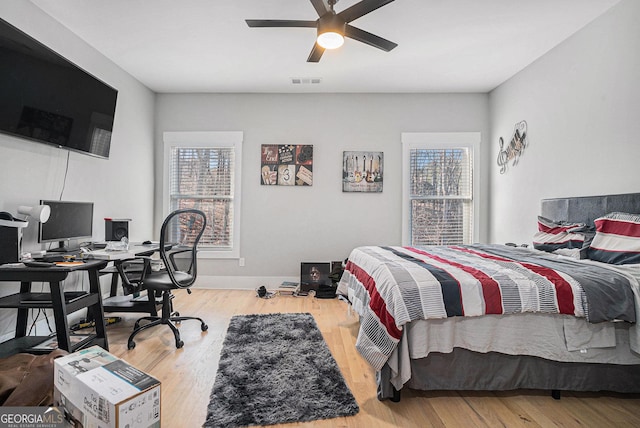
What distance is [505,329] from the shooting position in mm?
1851

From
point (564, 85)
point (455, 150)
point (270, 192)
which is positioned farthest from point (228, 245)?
point (564, 85)

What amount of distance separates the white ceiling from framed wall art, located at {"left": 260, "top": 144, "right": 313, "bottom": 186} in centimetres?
81

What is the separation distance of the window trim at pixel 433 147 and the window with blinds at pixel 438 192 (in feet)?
0.17

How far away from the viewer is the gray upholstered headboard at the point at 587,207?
96.6 inches

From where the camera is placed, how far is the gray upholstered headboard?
96.6 inches

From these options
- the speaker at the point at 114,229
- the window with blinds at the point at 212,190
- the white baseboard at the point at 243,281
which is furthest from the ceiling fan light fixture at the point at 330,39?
the white baseboard at the point at 243,281

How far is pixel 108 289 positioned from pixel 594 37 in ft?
17.6

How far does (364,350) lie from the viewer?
189 centimetres

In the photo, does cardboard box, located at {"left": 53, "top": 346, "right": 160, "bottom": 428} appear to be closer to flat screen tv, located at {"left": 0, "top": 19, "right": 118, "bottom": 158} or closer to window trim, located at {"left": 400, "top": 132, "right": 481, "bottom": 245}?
flat screen tv, located at {"left": 0, "top": 19, "right": 118, "bottom": 158}

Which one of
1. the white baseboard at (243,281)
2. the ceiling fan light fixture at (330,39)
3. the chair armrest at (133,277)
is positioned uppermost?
the ceiling fan light fixture at (330,39)

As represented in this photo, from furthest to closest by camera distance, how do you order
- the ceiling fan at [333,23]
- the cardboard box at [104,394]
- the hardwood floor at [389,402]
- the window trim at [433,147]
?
the window trim at [433,147] < the ceiling fan at [333,23] < the hardwood floor at [389,402] < the cardboard box at [104,394]

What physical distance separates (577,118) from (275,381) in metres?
3.41

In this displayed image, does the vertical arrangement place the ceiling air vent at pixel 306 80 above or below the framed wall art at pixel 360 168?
above

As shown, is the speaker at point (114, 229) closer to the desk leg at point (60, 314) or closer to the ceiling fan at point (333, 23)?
the desk leg at point (60, 314)
